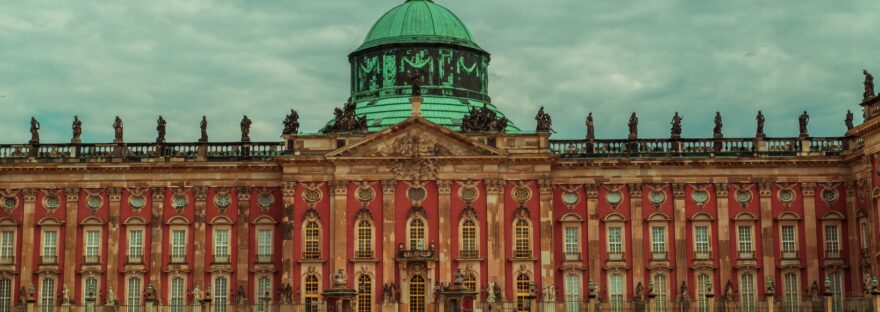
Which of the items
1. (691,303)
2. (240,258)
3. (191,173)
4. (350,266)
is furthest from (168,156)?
(691,303)

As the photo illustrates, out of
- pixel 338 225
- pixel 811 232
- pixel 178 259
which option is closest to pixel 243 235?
pixel 178 259

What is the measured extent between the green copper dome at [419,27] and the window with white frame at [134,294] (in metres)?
19.1

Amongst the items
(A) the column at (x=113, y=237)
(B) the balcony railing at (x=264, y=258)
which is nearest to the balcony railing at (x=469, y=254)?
(B) the balcony railing at (x=264, y=258)

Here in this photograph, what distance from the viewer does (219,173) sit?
69.3 metres

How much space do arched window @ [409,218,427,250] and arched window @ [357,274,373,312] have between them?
2883 mm

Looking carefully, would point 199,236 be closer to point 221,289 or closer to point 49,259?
point 221,289

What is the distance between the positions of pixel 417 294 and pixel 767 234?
19273 millimetres

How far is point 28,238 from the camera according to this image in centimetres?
6844

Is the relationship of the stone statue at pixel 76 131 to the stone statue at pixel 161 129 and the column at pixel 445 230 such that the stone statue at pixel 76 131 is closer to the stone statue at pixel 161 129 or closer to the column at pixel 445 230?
the stone statue at pixel 161 129

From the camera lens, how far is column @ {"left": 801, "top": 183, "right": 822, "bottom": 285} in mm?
68500

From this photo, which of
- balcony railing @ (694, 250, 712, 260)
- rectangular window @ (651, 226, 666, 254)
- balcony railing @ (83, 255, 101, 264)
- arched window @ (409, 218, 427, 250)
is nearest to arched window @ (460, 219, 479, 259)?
arched window @ (409, 218, 427, 250)

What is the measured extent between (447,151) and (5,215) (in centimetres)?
2421

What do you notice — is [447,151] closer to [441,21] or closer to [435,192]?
[435,192]

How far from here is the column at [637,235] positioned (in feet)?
225
